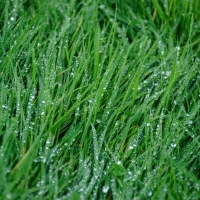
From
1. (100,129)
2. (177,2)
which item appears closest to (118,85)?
(100,129)

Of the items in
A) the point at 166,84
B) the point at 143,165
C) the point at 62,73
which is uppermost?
the point at 62,73

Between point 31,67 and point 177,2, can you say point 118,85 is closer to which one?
point 31,67

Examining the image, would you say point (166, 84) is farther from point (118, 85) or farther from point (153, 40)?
point (153, 40)

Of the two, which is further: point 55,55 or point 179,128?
→ point 55,55

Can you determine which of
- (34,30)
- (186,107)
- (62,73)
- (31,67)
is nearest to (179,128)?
(186,107)

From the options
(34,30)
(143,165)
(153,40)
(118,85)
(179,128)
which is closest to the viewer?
(143,165)

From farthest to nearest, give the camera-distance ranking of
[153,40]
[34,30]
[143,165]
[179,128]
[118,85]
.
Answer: [153,40] → [34,30] → [118,85] → [179,128] → [143,165]

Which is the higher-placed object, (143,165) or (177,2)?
(177,2)
